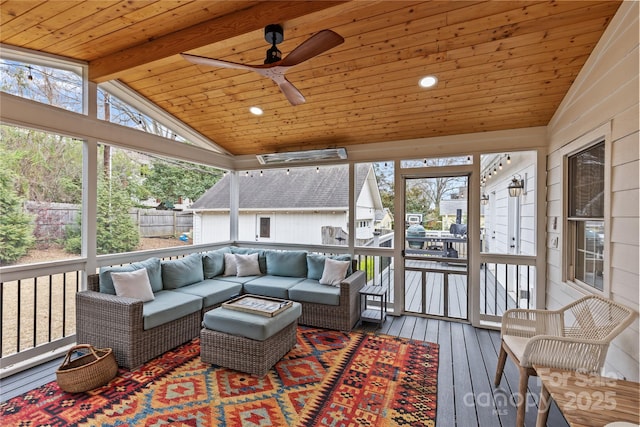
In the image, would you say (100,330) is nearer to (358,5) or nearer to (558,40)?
(358,5)

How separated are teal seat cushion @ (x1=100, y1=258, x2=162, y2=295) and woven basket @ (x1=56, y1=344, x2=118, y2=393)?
709mm

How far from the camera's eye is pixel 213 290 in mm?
3746

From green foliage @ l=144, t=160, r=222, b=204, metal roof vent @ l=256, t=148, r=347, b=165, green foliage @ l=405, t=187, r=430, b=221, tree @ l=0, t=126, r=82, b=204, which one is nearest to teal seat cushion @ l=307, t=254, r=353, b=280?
green foliage @ l=405, t=187, r=430, b=221

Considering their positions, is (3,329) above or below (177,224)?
below

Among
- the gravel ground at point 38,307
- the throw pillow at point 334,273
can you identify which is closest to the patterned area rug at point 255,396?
the gravel ground at point 38,307

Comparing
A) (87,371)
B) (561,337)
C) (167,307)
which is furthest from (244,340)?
(561,337)

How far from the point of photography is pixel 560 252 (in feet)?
10.3

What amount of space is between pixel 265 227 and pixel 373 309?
97.7 inches

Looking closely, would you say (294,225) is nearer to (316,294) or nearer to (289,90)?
(316,294)

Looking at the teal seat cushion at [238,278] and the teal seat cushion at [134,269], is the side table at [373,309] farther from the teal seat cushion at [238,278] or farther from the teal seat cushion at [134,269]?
the teal seat cushion at [134,269]

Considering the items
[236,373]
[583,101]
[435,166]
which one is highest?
[583,101]

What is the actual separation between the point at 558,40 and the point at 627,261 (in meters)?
1.88

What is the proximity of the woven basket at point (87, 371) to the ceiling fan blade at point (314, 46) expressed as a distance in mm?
2901

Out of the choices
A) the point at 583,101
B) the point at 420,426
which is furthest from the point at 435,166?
the point at 420,426
